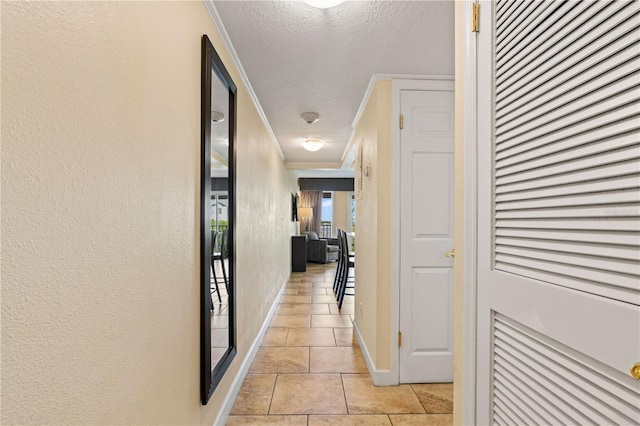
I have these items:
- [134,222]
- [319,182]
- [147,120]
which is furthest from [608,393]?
[319,182]

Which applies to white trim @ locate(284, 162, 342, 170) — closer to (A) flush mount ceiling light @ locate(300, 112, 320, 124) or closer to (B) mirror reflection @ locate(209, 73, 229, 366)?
(A) flush mount ceiling light @ locate(300, 112, 320, 124)

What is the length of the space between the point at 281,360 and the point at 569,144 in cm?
272

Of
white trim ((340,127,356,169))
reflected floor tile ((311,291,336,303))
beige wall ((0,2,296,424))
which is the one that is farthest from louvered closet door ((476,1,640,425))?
reflected floor tile ((311,291,336,303))

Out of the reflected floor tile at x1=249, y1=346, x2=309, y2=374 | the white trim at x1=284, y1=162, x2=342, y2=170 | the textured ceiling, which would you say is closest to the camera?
the textured ceiling

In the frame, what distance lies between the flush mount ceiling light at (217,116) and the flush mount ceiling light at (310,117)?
4.87 feet

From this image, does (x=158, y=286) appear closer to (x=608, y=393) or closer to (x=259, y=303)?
(x=608, y=393)

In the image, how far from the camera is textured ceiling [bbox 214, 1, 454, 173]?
1722 mm

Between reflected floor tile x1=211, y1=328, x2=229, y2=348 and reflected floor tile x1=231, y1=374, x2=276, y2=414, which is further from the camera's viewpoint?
reflected floor tile x1=231, y1=374, x2=276, y2=414

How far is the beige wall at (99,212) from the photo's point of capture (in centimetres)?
62

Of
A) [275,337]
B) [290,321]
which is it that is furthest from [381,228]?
[290,321]

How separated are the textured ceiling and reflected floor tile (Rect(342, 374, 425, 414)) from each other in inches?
90.6

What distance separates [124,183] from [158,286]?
0.41 m

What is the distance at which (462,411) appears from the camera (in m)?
1.17

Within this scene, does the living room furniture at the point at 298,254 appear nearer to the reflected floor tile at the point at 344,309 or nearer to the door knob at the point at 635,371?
the reflected floor tile at the point at 344,309
